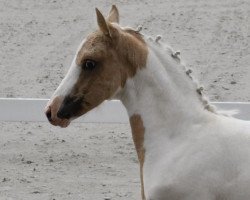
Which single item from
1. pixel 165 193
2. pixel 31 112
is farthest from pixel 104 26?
pixel 31 112

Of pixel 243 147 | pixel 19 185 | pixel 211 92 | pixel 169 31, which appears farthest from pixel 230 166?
pixel 169 31

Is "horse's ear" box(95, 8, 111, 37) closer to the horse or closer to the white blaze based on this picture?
the horse

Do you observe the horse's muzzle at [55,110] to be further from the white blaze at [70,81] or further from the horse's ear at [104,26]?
the horse's ear at [104,26]

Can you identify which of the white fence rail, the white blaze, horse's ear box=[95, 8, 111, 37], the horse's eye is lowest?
the white fence rail

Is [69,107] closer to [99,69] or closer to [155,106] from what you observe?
[99,69]

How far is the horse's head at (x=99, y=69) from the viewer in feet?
13.4

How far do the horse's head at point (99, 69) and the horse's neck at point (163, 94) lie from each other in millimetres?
52

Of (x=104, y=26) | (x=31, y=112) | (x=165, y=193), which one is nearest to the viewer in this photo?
(x=165, y=193)

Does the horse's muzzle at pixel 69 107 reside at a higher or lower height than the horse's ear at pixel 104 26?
lower

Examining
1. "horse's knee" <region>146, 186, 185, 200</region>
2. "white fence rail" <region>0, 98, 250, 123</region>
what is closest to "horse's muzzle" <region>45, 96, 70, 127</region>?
"horse's knee" <region>146, 186, 185, 200</region>

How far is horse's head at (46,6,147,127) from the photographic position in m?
4.07

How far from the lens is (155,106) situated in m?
4.12

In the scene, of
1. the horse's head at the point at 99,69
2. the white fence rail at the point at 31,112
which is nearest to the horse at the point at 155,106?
the horse's head at the point at 99,69

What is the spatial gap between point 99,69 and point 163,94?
13.1 inches
